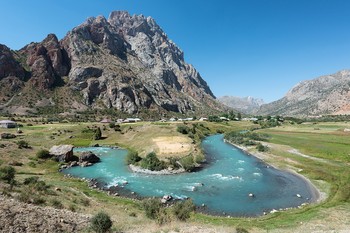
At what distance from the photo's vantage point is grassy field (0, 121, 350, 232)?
3462 centimetres

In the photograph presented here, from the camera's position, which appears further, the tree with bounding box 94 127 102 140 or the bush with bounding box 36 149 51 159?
the tree with bounding box 94 127 102 140

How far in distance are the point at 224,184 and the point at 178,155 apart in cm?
2278

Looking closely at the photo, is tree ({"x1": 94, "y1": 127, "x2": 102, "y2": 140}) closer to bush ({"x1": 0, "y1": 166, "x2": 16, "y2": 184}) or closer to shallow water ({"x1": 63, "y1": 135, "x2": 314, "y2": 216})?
shallow water ({"x1": 63, "y1": 135, "x2": 314, "y2": 216})

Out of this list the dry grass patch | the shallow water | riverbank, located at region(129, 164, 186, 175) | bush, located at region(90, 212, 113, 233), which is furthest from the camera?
the dry grass patch

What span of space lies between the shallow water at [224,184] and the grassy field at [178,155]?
449cm

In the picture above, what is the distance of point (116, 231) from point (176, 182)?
3379cm

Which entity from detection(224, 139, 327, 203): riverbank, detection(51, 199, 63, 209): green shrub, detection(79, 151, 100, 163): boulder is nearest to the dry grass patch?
detection(79, 151, 100, 163): boulder

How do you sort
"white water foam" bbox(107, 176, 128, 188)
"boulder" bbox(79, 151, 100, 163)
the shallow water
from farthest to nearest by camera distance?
"boulder" bbox(79, 151, 100, 163) → "white water foam" bbox(107, 176, 128, 188) → the shallow water

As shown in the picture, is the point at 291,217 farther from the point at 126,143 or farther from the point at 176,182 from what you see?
the point at 126,143

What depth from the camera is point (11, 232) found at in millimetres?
21422

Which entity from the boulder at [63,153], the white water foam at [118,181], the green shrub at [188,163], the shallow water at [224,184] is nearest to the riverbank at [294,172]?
the shallow water at [224,184]

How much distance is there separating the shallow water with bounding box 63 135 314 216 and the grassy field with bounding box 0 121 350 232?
14.7ft

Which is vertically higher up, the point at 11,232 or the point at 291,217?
the point at 11,232

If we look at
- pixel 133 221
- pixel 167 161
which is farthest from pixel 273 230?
pixel 167 161
